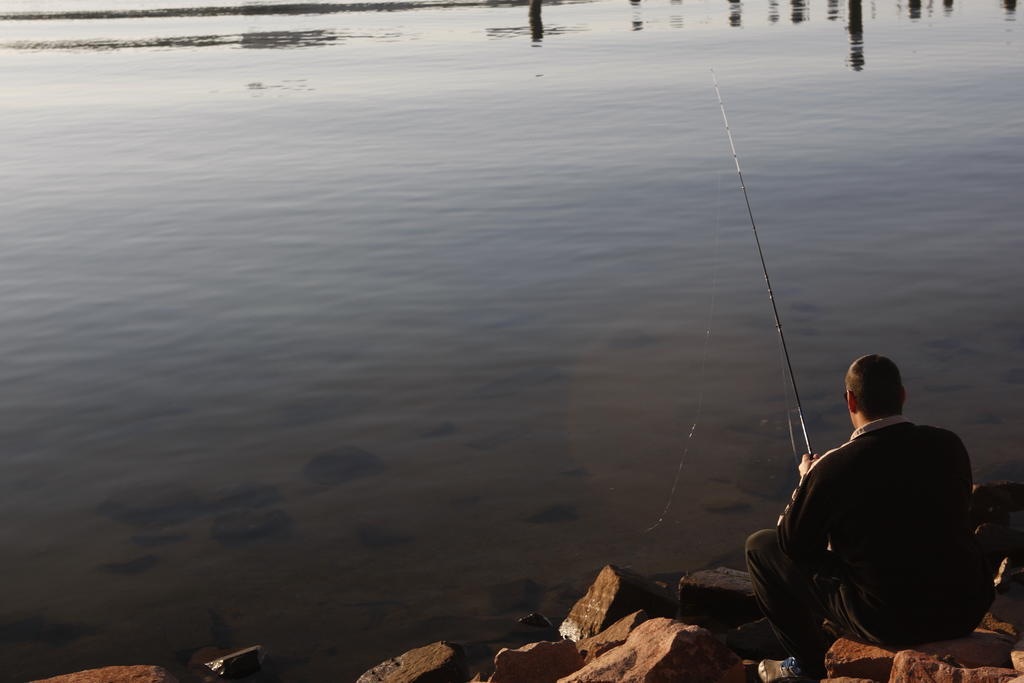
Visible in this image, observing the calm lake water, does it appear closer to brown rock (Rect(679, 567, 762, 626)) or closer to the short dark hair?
brown rock (Rect(679, 567, 762, 626))

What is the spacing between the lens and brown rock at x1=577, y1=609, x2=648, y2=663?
17.8ft

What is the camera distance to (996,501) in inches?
264

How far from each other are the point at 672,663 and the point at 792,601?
0.63 meters

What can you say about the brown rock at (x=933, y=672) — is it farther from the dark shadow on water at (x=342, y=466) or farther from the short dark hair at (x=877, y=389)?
the dark shadow on water at (x=342, y=466)

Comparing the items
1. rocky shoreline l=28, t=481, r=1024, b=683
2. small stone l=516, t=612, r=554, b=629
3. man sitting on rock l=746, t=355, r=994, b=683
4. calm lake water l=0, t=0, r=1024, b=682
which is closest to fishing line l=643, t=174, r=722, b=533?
calm lake water l=0, t=0, r=1024, b=682

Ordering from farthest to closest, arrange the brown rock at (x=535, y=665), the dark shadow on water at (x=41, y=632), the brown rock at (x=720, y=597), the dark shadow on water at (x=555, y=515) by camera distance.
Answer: the dark shadow on water at (x=555, y=515) < the dark shadow on water at (x=41, y=632) < the brown rock at (x=720, y=597) < the brown rock at (x=535, y=665)

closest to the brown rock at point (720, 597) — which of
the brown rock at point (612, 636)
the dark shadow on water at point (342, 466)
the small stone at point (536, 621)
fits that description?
the brown rock at point (612, 636)

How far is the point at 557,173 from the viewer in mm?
17531

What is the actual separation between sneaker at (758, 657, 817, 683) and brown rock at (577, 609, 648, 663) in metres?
0.69

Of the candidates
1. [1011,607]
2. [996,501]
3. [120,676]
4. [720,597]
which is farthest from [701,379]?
[120,676]

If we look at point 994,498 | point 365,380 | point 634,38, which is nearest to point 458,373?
point 365,380

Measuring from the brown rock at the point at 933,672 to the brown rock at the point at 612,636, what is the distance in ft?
4.78

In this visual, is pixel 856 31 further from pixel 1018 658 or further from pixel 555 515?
pixel 1018 658

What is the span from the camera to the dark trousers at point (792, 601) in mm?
4816
